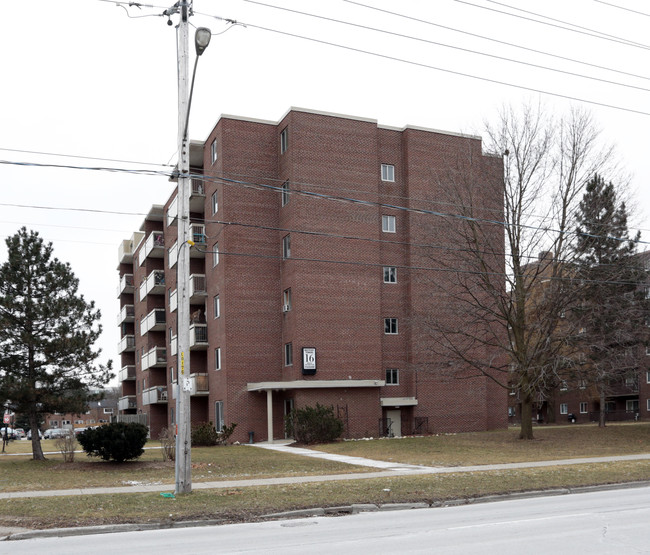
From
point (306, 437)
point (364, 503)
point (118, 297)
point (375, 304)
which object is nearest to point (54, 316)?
point (306, 437)

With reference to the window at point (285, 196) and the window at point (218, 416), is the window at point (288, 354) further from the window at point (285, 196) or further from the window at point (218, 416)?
the window at point (285, 196)

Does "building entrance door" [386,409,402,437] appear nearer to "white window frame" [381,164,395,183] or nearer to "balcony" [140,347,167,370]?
"white window frame" [381,164,395,183]

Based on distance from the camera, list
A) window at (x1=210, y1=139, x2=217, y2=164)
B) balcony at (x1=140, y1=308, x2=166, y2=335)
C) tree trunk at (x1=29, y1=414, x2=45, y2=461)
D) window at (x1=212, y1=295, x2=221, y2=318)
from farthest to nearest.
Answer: balcony at (x1=140, y1=308, x2=166, y2=335) → window at (x1=210, y1=139, x2=217, y2=164) → window at (x1=212, y1=295, x2=221, y2=318) → tree trunk at (x1=29, y1=414, x2=45, y2=461)

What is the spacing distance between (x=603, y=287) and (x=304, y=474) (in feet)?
60.5

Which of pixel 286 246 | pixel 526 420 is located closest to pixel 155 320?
pixel 286 246

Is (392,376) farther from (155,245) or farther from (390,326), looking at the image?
(155,245)

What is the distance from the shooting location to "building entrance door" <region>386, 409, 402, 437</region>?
1592 inches

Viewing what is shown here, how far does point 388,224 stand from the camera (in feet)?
137

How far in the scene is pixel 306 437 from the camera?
1384 inches

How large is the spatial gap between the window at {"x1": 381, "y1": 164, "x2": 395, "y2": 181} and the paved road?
97.2 feet

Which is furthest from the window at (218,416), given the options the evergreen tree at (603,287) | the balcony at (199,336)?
the evergreen tree at (603,287)

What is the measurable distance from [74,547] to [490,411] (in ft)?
115

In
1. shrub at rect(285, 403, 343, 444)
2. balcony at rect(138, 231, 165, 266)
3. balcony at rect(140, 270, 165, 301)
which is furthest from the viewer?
balcony at rect(138, 231, 165, 266)

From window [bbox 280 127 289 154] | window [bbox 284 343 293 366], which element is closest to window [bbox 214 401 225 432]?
window [bbox 284 343 293 366]
